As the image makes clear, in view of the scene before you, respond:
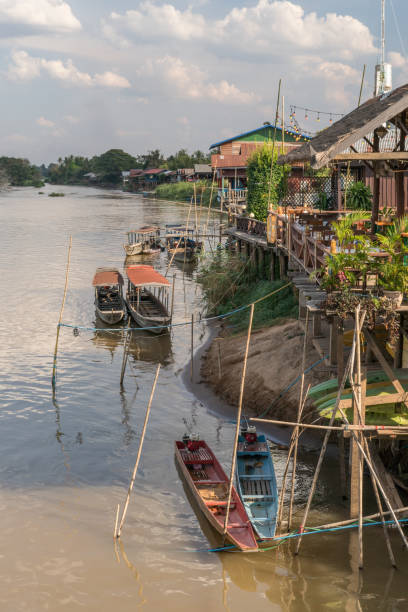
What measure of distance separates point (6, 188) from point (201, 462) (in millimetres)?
157685

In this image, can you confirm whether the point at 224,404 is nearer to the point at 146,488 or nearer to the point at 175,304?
the point at 146,488

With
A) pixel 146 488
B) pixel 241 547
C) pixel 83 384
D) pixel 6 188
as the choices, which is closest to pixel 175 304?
pixel 83 384

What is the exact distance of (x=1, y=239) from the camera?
5678 cm

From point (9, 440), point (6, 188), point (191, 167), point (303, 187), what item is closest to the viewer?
point (9, 440)

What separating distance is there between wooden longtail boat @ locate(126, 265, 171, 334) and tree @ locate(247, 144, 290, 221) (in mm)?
6149

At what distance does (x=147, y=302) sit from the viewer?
1180 inches

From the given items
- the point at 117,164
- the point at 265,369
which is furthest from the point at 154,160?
the point at 265,369

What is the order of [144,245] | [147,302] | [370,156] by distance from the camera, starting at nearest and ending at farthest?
[370,156] < [147,302] < [144,245]

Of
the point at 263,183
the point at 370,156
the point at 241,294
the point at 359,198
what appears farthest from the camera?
the point at 263,183

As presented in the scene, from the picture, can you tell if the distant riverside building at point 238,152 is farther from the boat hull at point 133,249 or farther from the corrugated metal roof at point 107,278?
the corrugated metal roof at point 107,278

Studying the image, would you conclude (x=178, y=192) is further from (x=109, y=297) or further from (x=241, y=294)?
(x=241, y=294)

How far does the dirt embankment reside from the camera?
16.9 metres

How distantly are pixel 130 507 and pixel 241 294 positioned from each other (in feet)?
48.8

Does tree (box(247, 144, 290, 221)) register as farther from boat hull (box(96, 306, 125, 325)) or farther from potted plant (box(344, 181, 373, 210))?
boat hull (box(96, 306, 125, 325))
